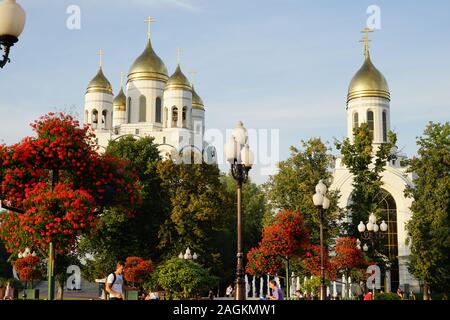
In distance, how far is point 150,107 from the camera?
56156 millimetres

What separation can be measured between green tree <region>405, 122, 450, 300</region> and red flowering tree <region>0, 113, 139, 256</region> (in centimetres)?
2450

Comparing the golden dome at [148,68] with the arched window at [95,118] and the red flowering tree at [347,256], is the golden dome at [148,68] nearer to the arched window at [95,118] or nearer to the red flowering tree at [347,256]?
the arched window at [95,118]

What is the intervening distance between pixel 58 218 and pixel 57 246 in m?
0.83

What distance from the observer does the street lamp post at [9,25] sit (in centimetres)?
840

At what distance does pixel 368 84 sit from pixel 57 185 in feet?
119

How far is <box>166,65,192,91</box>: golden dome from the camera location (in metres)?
54.0

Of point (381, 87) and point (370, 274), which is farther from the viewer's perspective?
point (381, 87)

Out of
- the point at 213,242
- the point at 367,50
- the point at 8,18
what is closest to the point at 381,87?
the point at 367,50

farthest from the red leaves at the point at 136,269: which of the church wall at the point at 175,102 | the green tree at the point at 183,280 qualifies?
the church wall at the point at 175,102

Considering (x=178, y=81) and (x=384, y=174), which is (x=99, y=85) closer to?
(x=178, y=81)

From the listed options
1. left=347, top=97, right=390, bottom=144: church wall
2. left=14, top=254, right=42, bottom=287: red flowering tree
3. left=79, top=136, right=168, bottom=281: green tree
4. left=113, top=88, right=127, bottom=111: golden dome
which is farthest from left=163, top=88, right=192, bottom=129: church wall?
left=14, top=254, right=42, bottom=287: red flowering tree

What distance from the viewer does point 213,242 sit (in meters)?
43.9

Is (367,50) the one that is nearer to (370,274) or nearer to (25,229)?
(370,274)

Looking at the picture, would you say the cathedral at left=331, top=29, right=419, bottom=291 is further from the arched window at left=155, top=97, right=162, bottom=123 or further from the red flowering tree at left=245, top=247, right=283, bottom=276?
the arched window at left=155, top=97, right=162, bottom=123
